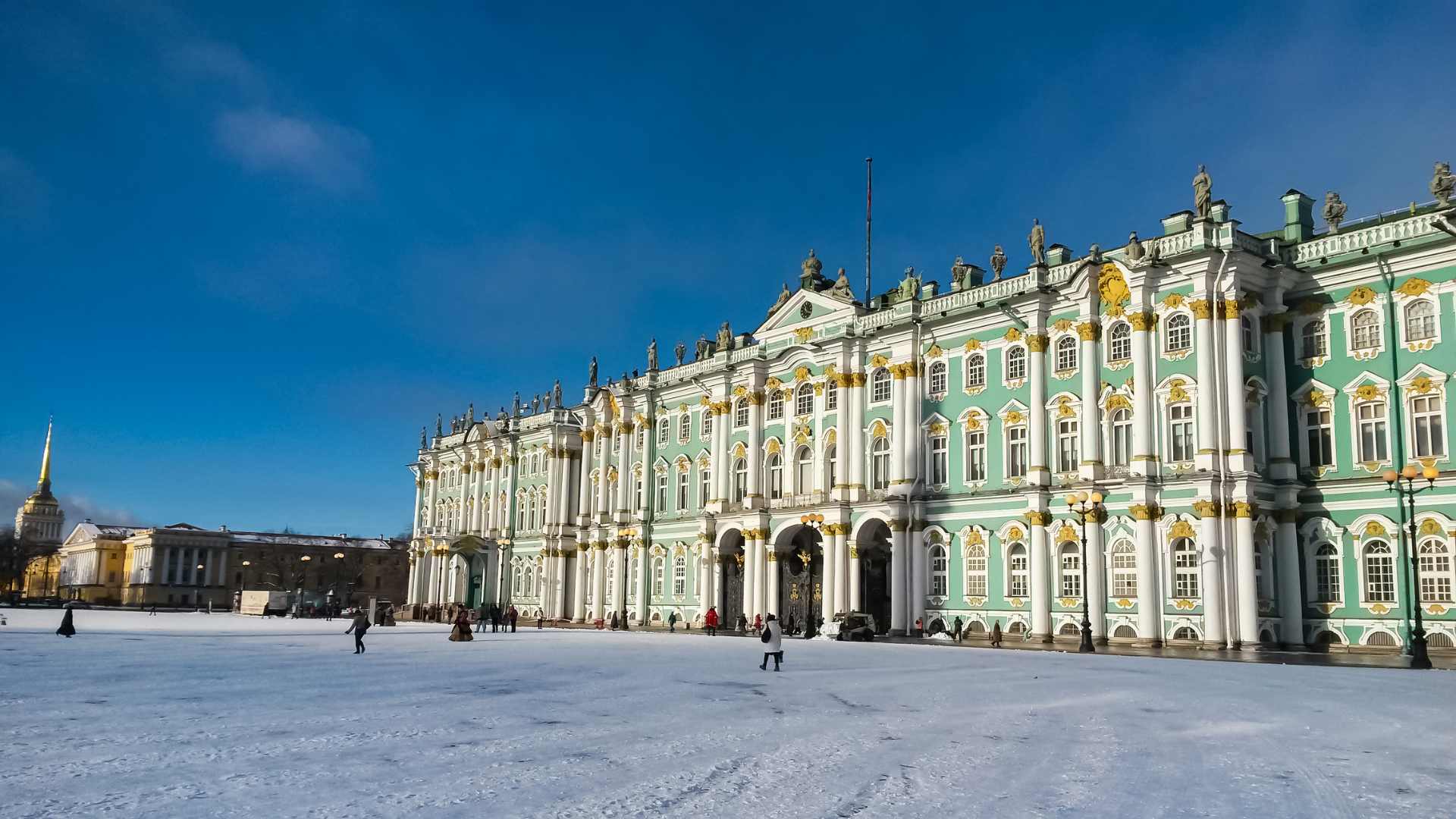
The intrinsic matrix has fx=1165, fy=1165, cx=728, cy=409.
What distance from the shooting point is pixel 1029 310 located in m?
48.2

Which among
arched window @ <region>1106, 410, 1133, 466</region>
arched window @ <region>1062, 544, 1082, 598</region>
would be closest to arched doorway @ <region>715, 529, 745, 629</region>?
arched window @ <region>1062, 544, 1082, 598</region>

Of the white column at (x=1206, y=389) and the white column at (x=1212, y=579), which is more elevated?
the white column at (x=1206, y=389)

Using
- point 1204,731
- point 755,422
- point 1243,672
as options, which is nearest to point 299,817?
point 1204,731

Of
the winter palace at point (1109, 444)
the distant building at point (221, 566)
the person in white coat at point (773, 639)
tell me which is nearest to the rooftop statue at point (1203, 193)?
the winter palace at point (1109, 444)

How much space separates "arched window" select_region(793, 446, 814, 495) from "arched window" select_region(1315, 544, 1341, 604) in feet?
80.3

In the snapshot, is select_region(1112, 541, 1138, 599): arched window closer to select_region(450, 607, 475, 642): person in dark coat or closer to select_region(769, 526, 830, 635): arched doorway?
select_region(769, 526, 830, 635): arched doorway

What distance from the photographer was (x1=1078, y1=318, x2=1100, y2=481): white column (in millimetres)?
44656

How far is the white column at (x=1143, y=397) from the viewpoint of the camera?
42812 mm

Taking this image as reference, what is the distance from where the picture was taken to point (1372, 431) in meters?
39.7

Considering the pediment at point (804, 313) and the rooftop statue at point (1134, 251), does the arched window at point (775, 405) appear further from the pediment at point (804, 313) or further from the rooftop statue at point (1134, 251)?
the rooftop statue at point (1134, 251)

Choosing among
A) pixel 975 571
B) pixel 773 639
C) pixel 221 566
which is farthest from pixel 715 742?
pixel 221 566

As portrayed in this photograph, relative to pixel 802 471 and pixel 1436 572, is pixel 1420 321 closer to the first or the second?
pixel 1436 572

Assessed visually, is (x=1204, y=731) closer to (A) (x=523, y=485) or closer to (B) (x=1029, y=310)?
(B) (x=1029, y=310)

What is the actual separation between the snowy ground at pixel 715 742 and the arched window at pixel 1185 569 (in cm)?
1354
